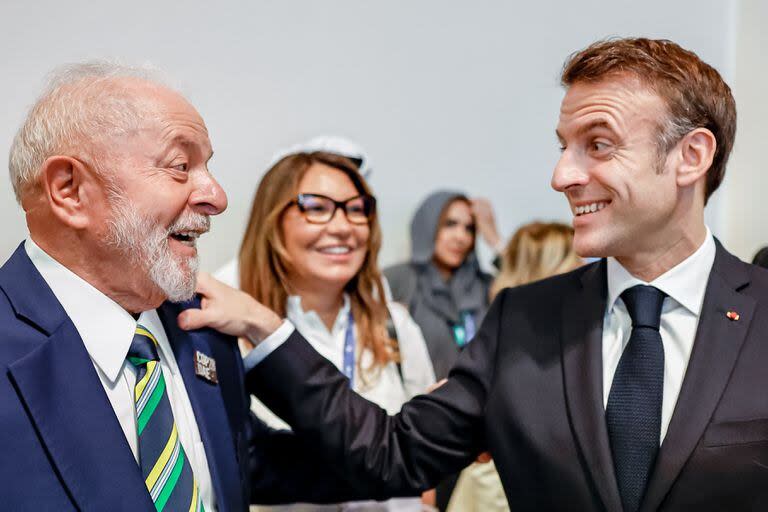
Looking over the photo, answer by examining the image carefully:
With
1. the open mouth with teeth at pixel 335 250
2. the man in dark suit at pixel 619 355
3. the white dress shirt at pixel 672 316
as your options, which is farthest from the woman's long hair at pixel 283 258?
the white dress shirt at pixel 672 316

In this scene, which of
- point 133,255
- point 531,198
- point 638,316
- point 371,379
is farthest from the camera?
point 531,198

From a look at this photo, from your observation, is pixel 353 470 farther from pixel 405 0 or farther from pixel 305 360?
pixel 405 0

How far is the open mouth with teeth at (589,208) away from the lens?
173 centimetres

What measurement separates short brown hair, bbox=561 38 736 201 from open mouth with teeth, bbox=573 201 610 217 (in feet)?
0.54

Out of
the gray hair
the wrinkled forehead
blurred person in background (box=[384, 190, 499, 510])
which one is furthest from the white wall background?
the gray hair

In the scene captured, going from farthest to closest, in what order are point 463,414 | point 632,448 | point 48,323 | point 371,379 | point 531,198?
point 531,198, point 371,379, point 463,414, point 632,448, point 48,323

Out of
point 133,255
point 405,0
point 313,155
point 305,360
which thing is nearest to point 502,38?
point 405,0

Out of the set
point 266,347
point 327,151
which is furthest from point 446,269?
point 266,347

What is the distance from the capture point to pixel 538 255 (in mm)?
3973

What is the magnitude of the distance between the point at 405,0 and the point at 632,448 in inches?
142

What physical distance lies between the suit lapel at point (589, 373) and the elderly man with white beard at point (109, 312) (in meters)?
0.73

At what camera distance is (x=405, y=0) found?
15.3 ft

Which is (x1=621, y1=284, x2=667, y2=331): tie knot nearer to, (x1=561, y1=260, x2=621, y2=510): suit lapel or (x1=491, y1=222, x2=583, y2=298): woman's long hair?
(x1=561, y1=260, x2=621, y2=510): suit lapel

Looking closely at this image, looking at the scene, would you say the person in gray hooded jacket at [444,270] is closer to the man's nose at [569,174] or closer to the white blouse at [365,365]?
the white blouse at [365,365]
